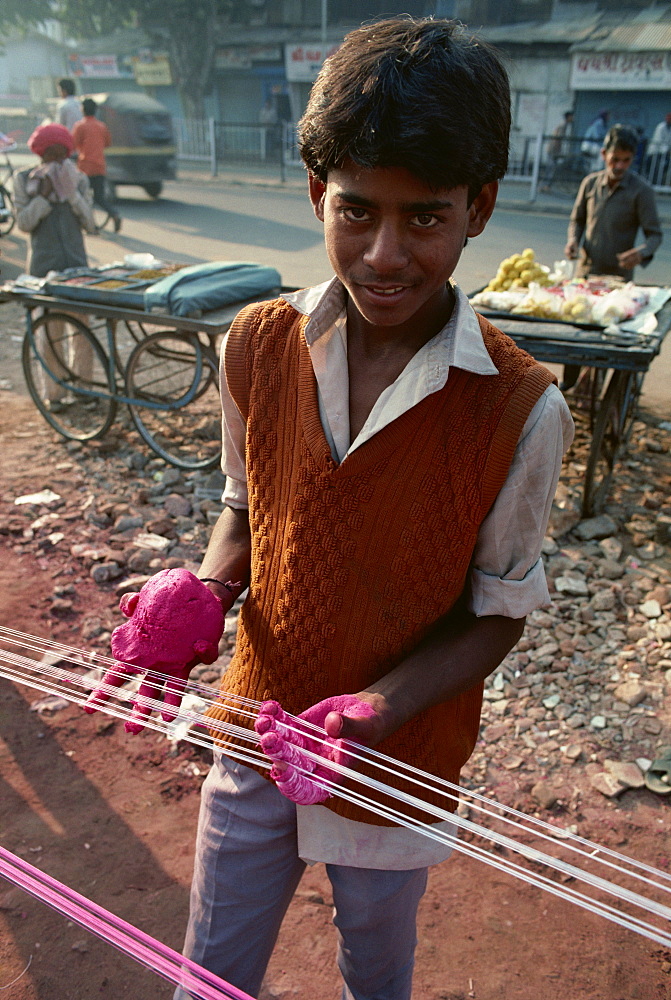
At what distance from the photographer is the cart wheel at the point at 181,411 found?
5012 mm

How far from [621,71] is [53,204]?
18.4 meters

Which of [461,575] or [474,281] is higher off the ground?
[461,575]

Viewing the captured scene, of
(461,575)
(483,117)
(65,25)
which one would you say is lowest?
(461,575)

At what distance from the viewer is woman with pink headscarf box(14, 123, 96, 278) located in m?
5.85

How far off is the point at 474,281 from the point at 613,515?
219 inches

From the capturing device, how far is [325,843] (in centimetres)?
139

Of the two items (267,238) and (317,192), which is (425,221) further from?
(267,238)

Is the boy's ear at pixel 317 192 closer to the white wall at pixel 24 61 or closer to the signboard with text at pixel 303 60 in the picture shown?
the signboard with text at pixel 303 60

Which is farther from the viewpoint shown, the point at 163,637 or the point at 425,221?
the point at 163,637

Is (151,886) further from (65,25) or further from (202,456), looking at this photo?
(65,25)

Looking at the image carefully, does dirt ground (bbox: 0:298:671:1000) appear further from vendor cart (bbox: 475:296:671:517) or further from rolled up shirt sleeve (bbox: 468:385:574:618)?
vendor cart (bbox: 475:296:671:517)

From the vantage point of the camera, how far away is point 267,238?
1241cm

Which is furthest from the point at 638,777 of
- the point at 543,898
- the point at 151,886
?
the point at 151,886

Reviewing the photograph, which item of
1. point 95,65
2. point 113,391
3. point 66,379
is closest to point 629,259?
point 113,391
